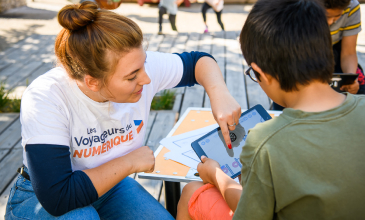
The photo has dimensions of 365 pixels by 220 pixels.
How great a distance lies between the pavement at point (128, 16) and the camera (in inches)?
249

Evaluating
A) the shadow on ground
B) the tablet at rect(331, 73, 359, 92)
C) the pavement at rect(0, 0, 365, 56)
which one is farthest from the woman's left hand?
the shadow on ground

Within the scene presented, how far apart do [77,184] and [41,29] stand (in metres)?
6.18

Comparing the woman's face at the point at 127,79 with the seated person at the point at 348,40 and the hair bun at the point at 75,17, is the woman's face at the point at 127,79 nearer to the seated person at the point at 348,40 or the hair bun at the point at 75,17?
the hair bun at the point at 75,17

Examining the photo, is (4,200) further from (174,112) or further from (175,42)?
(175,42)

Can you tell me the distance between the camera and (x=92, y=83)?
50.8 inches

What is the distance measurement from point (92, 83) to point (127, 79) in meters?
0.14

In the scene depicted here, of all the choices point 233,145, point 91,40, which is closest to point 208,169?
point 233,145

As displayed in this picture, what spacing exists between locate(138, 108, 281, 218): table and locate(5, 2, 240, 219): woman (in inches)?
2.8

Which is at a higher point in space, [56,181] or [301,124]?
[301,124]

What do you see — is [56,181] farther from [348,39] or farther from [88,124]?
[348,39]

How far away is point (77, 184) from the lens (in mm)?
1191

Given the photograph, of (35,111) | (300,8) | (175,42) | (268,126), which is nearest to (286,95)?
(268,126)

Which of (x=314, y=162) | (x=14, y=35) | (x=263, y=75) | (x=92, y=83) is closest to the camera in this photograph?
(x=314, y=162)

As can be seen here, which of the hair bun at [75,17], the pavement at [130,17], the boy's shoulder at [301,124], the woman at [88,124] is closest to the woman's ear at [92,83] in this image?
the woman at [88,124]
